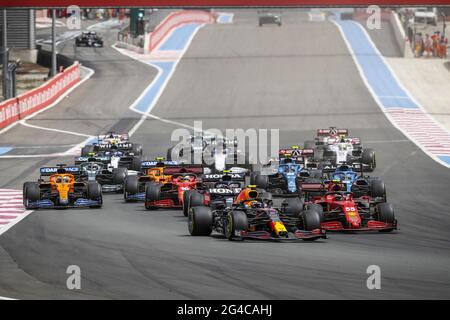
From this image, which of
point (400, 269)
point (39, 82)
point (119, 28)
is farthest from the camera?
point (119, 28)

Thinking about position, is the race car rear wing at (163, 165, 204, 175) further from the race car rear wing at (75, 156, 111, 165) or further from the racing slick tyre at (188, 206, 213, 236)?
the racing slick tyre at (188, 206, 213, 236)

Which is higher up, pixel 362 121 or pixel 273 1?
pixel 273 1

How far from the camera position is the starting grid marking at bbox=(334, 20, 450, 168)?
168ft

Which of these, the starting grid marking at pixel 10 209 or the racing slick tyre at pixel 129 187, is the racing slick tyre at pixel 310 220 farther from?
the racing slick tyre at pixel 129 187

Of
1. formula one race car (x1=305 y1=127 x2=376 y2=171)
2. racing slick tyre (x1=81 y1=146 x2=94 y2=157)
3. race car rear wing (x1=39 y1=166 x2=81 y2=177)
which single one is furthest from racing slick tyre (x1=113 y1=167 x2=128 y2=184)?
formula one race car (x1=305 y1=127 x2=376 y2=171)

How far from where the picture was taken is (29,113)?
2453 inches

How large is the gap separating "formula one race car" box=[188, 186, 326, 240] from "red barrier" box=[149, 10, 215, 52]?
63.2 metres

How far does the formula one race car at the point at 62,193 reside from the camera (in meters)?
32.5

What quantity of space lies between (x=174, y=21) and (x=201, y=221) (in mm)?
78001

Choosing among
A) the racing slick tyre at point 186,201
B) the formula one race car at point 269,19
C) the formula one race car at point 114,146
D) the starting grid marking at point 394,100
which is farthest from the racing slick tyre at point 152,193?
the formula one race car at point 269,19

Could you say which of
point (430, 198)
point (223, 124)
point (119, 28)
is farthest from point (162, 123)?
point (119, 28)

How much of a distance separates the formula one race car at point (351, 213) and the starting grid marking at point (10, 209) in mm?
7522

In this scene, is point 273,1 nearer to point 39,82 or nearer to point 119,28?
point 39,82
